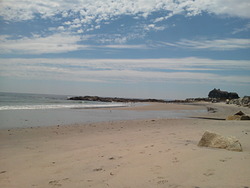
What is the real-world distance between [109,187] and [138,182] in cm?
52

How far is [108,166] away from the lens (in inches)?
189

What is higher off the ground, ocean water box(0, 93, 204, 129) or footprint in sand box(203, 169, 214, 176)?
footprint in sand box(203, 169, 214, 176)

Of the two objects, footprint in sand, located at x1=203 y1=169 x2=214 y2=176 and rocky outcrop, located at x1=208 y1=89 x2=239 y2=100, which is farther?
rocky outcrop, located at x1=208 y1=89 x2=239 y2=100

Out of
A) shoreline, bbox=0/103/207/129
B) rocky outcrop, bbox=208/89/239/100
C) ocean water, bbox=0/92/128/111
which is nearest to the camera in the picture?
shoreline, bbox=0/103/207/129

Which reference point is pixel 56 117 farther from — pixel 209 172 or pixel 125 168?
pixel 209 172

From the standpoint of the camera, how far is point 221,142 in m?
6.13

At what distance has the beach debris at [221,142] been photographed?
5891 mm

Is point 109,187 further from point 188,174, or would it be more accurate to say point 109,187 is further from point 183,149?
point 183,149

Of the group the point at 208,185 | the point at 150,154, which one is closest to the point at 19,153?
the point at 150,154

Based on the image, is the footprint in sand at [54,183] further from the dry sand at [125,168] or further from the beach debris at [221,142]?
the beach debris at [221,142]

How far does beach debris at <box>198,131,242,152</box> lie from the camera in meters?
5.89

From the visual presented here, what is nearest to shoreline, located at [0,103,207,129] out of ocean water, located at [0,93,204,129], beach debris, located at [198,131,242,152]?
ocean water, located at [0,93,204,129]

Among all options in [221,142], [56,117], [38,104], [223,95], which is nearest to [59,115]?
[56,117]

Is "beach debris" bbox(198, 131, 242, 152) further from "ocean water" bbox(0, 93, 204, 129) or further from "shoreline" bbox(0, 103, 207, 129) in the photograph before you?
"ocean water" bbox(0, 93, 204, 129)
